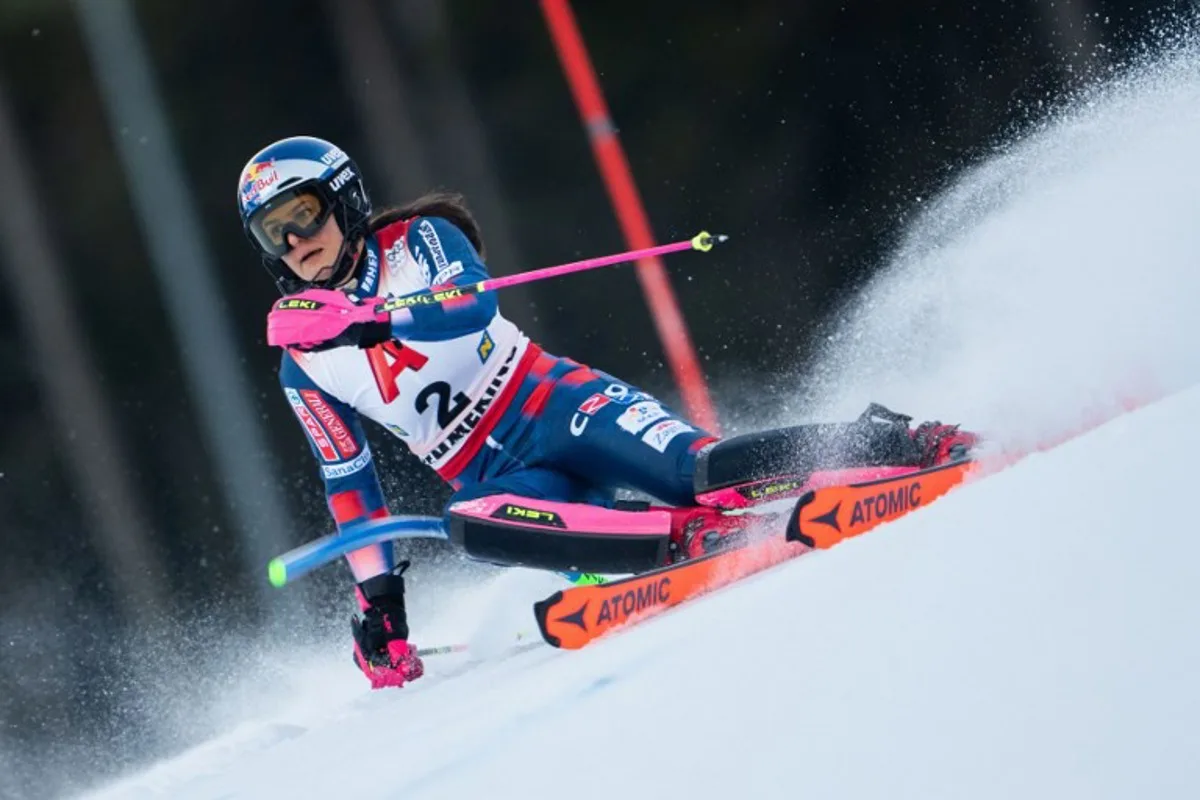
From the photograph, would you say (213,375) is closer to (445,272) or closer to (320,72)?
(320,72)

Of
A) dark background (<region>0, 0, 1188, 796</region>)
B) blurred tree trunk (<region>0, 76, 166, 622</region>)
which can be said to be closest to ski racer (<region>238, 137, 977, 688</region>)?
dark background (<region>0, 0, 1188, 796</region>)

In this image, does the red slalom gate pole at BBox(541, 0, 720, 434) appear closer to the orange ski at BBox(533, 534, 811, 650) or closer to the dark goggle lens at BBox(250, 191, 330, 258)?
the dark goggle lens at BBox(250, 191, 330, 258)

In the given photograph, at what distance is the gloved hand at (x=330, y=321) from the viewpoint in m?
3.70

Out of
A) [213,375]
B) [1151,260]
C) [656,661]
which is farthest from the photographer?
[213,375]

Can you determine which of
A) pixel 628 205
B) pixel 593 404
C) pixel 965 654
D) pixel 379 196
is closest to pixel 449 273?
pixel 593 404

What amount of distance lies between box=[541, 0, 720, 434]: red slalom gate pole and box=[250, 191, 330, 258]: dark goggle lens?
9.14 feet

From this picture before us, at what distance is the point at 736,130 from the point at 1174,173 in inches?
120

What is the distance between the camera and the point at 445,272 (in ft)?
13.0

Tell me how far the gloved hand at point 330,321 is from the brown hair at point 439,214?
0.43 meters

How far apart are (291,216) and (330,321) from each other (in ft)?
1.37

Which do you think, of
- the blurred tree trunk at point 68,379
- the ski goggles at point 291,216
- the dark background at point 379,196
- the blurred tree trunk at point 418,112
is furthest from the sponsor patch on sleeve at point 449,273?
the blurred tree trunk at point 68,379

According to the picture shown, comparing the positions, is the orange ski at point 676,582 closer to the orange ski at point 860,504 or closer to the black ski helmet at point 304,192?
the orange ski at point 860,504

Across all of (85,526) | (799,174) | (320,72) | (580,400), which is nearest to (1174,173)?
(580,400)

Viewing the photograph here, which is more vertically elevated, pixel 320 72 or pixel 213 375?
pixel 320 72
